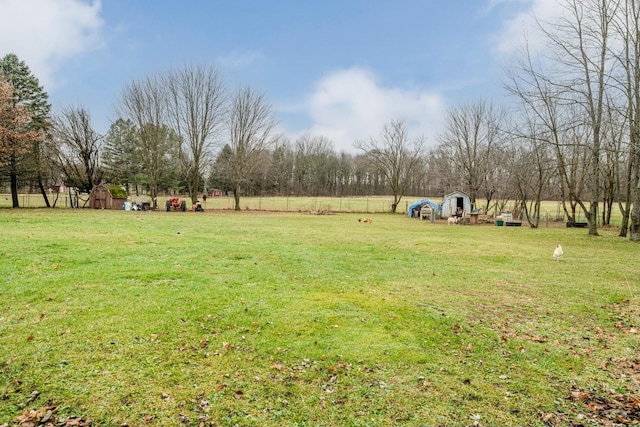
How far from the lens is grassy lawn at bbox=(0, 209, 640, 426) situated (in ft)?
10.0

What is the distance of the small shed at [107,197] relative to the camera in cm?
2919

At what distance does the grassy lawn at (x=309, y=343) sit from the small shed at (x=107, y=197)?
75.1 feet

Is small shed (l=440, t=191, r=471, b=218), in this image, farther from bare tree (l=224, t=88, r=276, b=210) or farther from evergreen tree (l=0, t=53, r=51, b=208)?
evergreen tree (l=0, t=53, r=51, b=208)

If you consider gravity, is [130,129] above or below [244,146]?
above

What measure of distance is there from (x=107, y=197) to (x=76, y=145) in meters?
7.62

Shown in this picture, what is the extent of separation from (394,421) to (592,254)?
12104mm

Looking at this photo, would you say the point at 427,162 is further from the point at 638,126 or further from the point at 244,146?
the point at 638,126

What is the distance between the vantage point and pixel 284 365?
373cm

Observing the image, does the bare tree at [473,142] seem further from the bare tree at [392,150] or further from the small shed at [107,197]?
the small shed at [107,197]

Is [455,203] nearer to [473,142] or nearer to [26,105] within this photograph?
[473,142]

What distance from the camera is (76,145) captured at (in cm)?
3244

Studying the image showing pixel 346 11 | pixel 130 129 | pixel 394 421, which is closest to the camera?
pixel 394 421

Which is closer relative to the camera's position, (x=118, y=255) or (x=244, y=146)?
(x=118, y=255)

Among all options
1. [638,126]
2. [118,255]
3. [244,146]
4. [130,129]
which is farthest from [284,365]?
[130,129]
